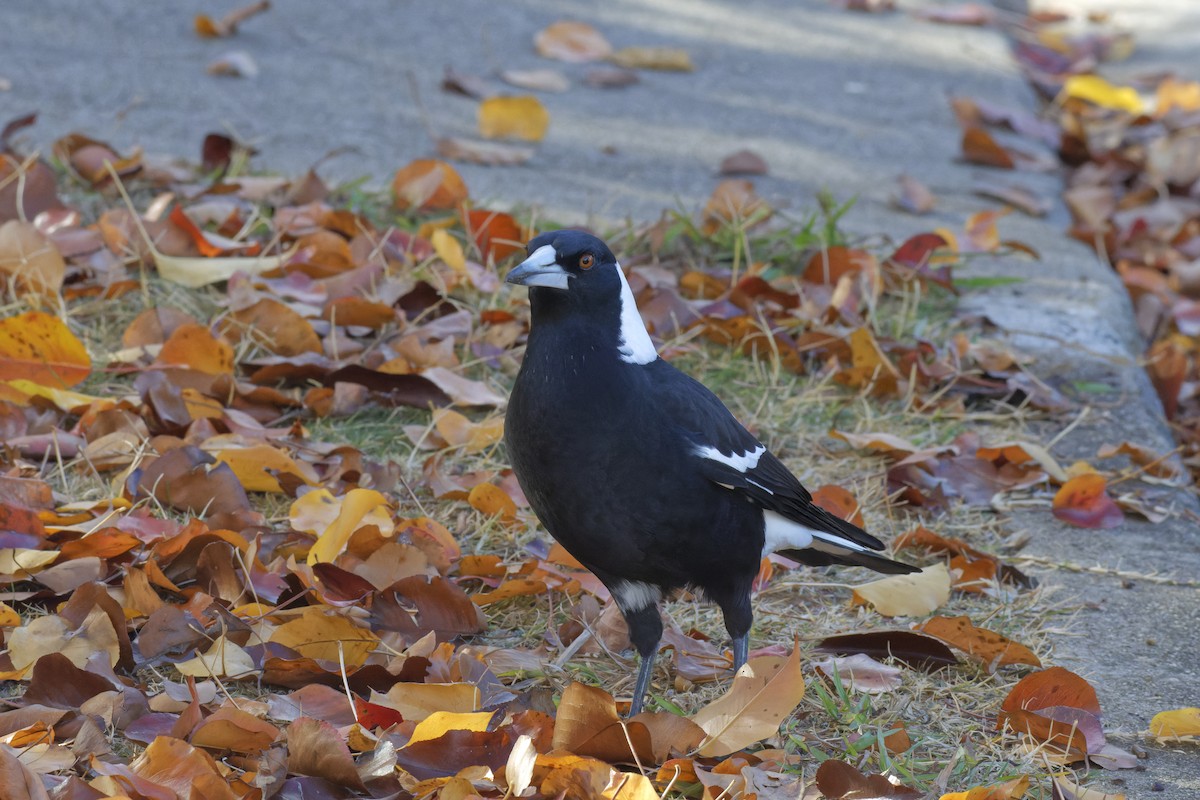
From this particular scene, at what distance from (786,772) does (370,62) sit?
4407mm

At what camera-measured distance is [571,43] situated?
21.1 feet

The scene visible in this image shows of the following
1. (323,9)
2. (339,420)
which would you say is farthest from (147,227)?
(323,9)

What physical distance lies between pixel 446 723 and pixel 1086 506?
1882 mm

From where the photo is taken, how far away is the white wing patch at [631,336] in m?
2.40

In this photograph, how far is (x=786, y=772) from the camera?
7.36ft

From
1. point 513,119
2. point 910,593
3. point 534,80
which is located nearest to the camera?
point 910,593

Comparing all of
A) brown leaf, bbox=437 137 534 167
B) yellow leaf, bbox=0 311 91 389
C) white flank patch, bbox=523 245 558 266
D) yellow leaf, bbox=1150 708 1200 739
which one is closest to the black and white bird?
white flank patch, bbox=523 245 558 266

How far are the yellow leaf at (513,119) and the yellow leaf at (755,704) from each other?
3374 mm

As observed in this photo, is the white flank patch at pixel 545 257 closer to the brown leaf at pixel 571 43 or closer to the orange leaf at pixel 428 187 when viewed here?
the orange leaf at pixel 428 187

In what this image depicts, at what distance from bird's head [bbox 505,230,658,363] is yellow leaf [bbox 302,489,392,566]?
573 millimetres

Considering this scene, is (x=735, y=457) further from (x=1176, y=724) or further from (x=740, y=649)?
(x=1176, y=724)

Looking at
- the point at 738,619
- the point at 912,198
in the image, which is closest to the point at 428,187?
the point at 912,198

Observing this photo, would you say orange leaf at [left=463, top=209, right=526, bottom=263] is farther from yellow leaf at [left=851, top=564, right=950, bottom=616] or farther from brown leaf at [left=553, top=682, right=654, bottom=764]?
brown leaf at [left=553, top=682, right=654, bottom=764]

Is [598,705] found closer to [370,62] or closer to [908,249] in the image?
[908,249]
